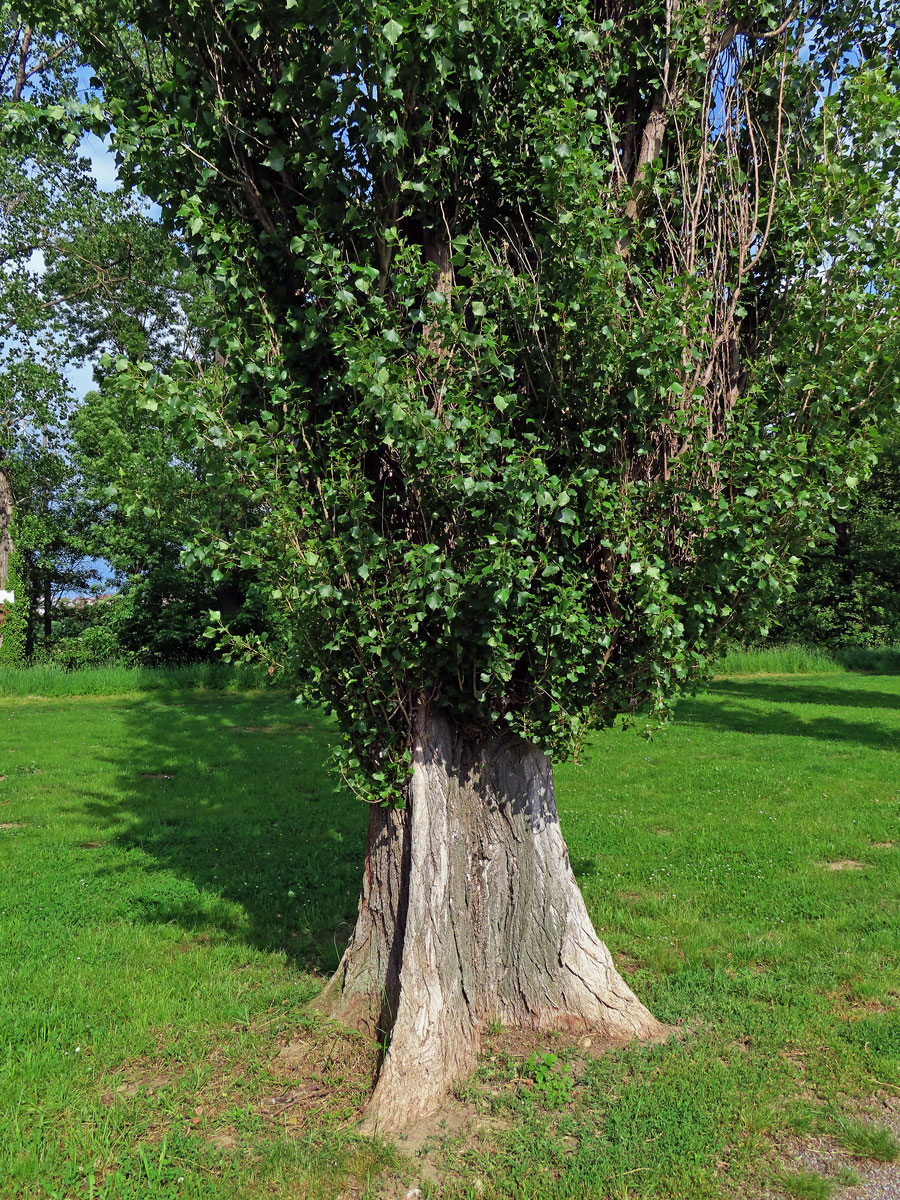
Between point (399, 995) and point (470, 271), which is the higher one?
point (470, 271)

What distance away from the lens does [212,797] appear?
9.73 meters

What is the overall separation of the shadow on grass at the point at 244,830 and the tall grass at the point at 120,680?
4.74m

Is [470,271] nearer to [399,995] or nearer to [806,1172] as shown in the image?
[399,995]

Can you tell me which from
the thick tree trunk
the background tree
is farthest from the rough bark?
the thick tree trunk

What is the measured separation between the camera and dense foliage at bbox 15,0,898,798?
3.67 m

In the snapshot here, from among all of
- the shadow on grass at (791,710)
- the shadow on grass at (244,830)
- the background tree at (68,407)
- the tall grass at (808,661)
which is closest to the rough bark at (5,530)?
the background tree at (68,407)

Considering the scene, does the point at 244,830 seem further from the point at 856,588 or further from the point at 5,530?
the point at 856,588

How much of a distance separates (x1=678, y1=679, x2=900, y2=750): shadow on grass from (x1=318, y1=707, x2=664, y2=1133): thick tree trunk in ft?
33.2

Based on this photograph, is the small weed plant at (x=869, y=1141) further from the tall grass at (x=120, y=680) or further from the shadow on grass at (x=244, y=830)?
the tall grass at (x=120, y=680)

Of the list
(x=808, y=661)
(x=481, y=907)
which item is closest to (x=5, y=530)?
(x=481, y=907)

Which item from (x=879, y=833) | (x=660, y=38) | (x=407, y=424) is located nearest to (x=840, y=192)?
(x=660, y=38)

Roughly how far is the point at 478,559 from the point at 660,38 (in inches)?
115

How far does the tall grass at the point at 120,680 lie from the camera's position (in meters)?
18.7

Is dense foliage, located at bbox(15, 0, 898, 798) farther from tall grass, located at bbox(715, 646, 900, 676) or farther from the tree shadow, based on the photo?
tall grass, located at bbox(715, 646, 900, 676)
